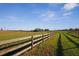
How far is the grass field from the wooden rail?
0.18 metres

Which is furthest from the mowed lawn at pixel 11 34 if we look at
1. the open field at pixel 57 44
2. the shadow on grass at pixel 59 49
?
the shadow on grass at pixel 59 49

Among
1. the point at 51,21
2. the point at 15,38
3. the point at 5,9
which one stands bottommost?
the point at 15,38

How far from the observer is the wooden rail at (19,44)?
445cm

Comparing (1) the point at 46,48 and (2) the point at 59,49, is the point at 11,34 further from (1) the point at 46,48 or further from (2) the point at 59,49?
(2) the point at 59,49

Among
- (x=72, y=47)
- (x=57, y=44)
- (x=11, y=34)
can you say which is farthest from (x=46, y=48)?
(x=11, y=34)

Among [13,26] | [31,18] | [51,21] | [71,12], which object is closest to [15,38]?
[13,26]

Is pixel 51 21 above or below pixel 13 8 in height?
below

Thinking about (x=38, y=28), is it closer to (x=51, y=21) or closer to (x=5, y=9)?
(x=51, y=21)

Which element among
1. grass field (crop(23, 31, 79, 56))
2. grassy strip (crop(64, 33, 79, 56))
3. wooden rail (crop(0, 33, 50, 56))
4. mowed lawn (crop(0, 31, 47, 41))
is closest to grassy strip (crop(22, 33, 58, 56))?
grass field (crop(23, 31, 79, 56))

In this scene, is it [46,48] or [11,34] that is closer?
[11,34]

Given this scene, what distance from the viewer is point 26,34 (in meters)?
4.95

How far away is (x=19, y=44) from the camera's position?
191 inches

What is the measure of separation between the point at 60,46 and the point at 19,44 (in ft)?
3.24

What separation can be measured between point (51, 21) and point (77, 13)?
25.1 inches
